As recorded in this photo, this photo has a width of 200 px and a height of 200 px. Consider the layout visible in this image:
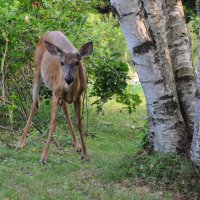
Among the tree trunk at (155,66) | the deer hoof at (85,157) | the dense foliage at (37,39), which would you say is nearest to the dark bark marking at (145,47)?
the tree trunk at (155,66)

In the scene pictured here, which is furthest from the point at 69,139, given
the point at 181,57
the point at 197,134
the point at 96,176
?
the point at 197,134

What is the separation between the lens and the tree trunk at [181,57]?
566cm

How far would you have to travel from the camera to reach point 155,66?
5.35 meters

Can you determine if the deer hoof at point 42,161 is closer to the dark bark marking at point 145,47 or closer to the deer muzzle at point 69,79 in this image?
the deer muzzle at point 69,79

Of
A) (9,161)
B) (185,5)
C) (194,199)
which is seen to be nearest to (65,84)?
(9,161)

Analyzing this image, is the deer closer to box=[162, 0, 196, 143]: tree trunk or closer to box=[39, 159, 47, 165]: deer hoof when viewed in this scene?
box=[39, 159, 47, 165]: deer hoof

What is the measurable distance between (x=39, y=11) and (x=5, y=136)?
197 centimetres

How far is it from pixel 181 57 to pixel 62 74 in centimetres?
164

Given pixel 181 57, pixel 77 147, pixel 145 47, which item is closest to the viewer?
pixel 145 47

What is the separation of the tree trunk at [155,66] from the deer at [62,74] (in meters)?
1.30

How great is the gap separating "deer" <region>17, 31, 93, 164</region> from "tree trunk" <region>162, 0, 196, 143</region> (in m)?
1.23

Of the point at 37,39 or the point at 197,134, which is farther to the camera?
the point at 37,39

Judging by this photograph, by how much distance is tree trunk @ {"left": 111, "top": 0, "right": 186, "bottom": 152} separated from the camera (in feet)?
17.5

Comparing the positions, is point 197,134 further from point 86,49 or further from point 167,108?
point 86,49
